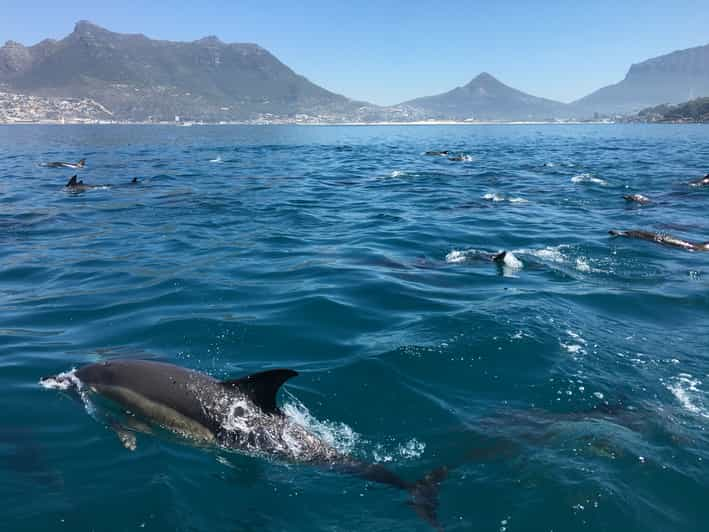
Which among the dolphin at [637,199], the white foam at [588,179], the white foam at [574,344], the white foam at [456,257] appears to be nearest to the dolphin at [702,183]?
the white foam at [588,179]

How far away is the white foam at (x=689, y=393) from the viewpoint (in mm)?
7279

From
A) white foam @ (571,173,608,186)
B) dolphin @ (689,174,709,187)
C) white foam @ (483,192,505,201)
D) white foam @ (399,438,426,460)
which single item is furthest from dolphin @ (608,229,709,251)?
white foam @ (571,173,608,186)

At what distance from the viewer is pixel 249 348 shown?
30.9ft

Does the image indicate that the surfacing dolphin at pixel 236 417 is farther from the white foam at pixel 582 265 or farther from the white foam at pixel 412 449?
the white foam at pixel 582 265

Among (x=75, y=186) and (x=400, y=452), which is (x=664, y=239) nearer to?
(x=400, y=452)

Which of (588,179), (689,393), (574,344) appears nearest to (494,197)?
(588,179)

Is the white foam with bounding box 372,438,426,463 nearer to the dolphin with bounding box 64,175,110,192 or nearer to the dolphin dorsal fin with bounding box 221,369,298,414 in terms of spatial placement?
the dolphin dorsal fin with bounding box 221,369,298,414

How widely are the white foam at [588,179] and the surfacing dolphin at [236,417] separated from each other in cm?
2964

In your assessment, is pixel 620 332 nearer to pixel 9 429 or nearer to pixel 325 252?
pixel 325 252

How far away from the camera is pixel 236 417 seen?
6465 millimetres

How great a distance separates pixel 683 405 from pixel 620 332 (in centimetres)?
284

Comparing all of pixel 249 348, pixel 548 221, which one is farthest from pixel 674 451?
pixel 548 221

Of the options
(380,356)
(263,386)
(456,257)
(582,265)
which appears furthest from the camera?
(456,257)

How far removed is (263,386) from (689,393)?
6.31 meters
